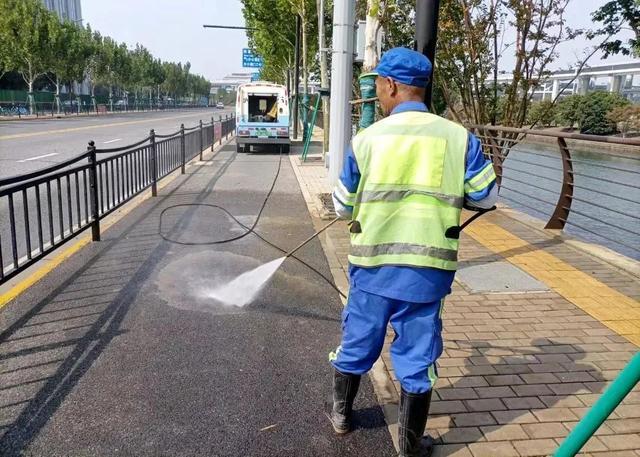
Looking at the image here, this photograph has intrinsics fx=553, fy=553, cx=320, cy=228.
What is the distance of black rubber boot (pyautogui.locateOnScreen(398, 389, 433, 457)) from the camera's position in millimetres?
A: 2645

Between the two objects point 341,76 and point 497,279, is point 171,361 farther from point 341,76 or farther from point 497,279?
A: point 341,76

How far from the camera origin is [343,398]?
2.96 m

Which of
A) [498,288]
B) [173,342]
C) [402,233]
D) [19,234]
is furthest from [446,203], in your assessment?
[19,234]

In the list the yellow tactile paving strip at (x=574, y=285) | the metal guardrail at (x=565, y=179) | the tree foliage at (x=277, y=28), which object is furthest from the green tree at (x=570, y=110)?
the yellow tactile paving strip at (x=574, y=285)

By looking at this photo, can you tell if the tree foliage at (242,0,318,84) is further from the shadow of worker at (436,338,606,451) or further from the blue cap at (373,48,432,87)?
the blue cap at (373,48,432,87)

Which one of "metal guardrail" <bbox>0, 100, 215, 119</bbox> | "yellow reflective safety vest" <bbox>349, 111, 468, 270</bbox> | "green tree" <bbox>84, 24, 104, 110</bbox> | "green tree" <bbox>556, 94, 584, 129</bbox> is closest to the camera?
"yellow reflective safety vest" <bbox>349, 111, 468, 270</bbox>

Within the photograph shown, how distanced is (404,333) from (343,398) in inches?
24.0

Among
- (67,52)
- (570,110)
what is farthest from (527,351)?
(67,52)

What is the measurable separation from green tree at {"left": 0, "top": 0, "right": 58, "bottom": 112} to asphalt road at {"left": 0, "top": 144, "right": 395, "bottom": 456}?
4516 centimetres

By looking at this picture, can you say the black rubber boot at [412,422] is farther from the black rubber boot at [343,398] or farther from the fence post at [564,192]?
the fence post at [564,192]

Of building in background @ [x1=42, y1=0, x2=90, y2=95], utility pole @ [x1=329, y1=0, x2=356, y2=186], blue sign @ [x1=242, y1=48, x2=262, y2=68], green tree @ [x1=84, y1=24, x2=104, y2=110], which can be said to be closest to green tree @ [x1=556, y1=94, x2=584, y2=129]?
blue sign @ [x1=242, y1=48, x2=262, y2=68]

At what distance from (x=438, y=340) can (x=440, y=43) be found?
34.7 feet

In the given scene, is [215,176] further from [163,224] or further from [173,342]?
[173,342]

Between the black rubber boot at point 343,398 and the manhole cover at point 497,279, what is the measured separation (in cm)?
258
